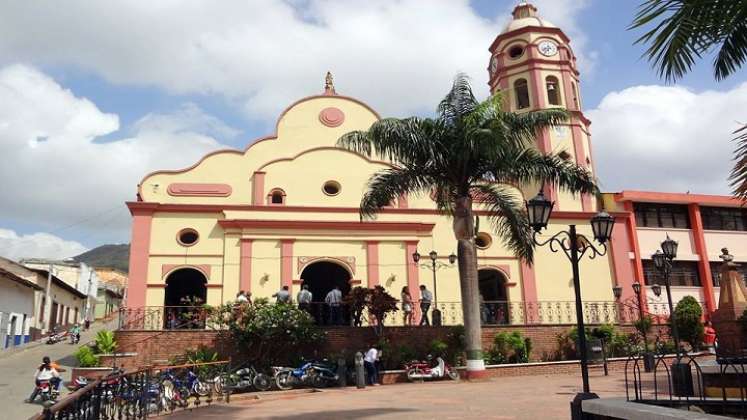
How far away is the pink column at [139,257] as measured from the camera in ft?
67.1

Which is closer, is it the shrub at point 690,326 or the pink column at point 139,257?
the pink column at point 139,257

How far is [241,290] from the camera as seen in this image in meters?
20.9

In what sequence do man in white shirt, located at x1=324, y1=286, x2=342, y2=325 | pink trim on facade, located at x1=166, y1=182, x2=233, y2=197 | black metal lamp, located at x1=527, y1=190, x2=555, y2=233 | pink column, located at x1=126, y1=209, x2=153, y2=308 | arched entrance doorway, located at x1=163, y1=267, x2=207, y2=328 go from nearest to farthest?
black metal lamp, located at x1=527, y1=190, x2=555, y2=233
man in white shirt, located at x1=324, y1=286, x2=342, y2=325
pink column, located at x1=126, y1=209, x2=153, y2=308
pink trim on facade, located at x1=166, y1=182, x2=233, y2=197
arched entrance doorway, located at x1=163, y1=267, x2=207, y2=328

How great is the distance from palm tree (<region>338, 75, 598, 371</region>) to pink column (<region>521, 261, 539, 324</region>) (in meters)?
6.86

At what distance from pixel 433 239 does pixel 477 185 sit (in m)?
6.82

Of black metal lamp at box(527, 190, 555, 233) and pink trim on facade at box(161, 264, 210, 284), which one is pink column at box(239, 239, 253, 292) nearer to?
pink trim on facade at box(161, 264, 210, 284)

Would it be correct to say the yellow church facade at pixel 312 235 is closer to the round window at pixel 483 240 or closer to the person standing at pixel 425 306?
the round window at pixel 483 240

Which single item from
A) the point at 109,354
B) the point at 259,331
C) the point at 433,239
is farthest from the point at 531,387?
the point at 109,354

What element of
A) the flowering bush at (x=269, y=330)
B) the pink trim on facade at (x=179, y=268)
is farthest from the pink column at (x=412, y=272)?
the pink trim on facade at (x=179, y=268)

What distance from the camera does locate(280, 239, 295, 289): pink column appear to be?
21.5m

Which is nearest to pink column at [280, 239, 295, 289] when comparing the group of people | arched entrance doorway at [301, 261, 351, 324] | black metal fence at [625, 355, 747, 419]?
arched entrance doorway at [301, 261, 351, 324]

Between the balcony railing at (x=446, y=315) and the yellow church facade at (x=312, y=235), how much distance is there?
114 mm

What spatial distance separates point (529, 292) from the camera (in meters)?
23.2

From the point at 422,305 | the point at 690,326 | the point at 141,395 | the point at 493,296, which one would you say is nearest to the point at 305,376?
the point at 422,305
